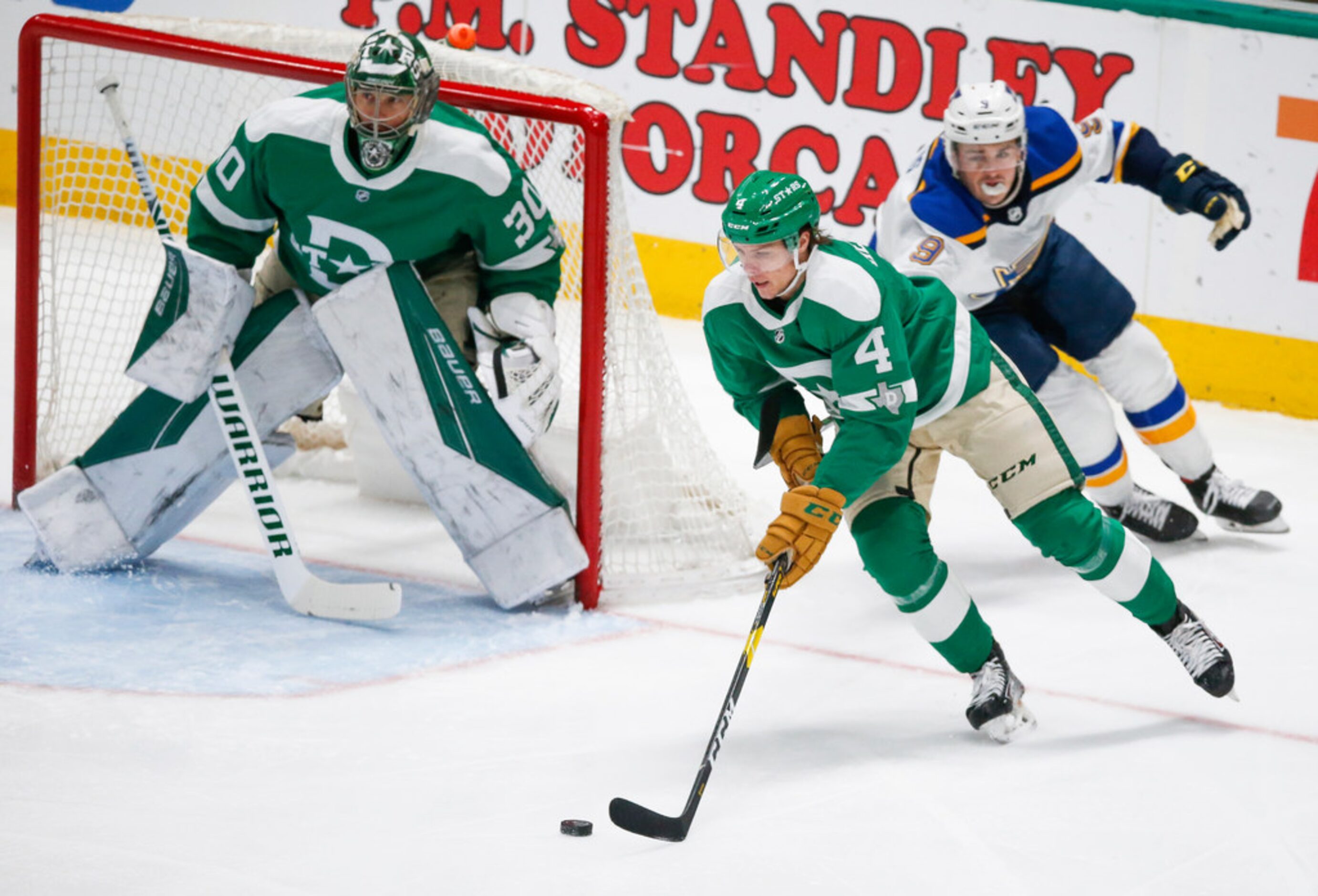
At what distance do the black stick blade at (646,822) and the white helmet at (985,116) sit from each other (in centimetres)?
171

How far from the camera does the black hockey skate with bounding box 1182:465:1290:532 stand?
3.91 metres

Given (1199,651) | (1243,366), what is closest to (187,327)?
(1199,651)

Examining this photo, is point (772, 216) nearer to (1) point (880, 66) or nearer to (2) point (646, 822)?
(2) point (646, 822)

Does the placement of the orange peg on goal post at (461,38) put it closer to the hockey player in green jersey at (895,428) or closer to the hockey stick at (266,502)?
the hockey stick at (266,502)

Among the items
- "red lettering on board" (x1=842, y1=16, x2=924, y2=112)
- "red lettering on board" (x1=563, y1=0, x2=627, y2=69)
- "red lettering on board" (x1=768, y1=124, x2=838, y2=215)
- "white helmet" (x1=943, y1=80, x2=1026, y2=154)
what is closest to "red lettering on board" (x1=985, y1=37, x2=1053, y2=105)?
"red lettering on board" (x1=842, y1=16, x2=924, y2=112)

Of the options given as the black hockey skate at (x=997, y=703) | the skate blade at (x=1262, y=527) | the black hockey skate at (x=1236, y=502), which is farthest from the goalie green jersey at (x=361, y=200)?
the skate blade at (x=1262, y=527)

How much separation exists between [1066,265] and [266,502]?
181 cm

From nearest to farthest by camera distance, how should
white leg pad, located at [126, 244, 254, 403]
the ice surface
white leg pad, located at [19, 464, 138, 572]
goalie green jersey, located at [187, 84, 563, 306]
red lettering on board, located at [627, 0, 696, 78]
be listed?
the ice surface < goalie green jersey, located at [187, 84, 563, 306] < white leg pad, located at [126, 244, 254, 403] < white leg pad, located at [19, 464, 138, 572] < red lettering on board, located at [627, 0, 696, 78]

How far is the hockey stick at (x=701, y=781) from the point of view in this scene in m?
2.21

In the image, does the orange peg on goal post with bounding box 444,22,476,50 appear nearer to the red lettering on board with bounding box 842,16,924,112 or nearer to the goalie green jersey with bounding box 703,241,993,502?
the goalie green jersey with bounding box 703,241,993,502

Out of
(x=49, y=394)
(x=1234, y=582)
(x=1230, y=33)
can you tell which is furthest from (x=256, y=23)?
(x=1230, y=33)

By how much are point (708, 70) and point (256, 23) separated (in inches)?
86.7

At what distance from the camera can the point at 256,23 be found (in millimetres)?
3932

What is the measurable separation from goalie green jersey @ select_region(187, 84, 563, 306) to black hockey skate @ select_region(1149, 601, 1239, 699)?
138 cm
